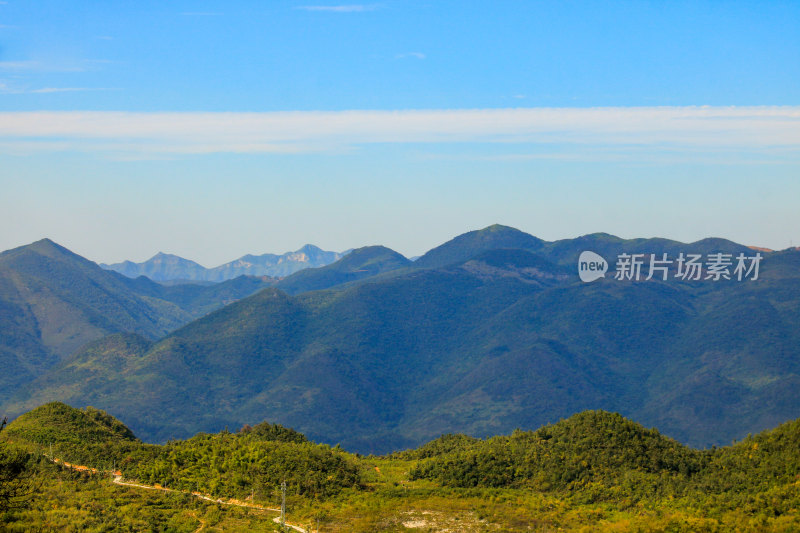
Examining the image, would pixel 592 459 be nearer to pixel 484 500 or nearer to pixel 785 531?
pixel 484 500

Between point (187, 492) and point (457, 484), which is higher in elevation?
point (457, 484)

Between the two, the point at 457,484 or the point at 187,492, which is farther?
the point at 457,484

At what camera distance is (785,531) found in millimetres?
58188

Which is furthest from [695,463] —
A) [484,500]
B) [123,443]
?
[123,443]

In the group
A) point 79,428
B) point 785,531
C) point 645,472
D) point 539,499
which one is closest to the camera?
point 785,531

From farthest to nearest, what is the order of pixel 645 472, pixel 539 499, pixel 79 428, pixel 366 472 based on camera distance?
pixel 79 428 → pixel 366 472 → pixel 645 472 → pixel 539 499

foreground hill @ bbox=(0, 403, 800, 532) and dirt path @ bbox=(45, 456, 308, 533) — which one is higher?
foreground hill @ bbox=(0, 403, 800, 532)

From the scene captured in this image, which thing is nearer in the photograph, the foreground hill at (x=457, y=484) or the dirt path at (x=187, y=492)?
the foreground hill at (x=457, y=484)

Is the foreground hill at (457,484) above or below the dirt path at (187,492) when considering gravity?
above

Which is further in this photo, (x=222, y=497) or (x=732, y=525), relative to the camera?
(x=222, y=497)

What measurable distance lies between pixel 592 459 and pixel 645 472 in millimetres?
5223

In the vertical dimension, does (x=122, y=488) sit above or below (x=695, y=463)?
below

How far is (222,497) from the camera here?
78125 millimetres

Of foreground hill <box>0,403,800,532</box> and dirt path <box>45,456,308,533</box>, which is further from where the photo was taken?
dirt path <box>45,456,308,533</box>
